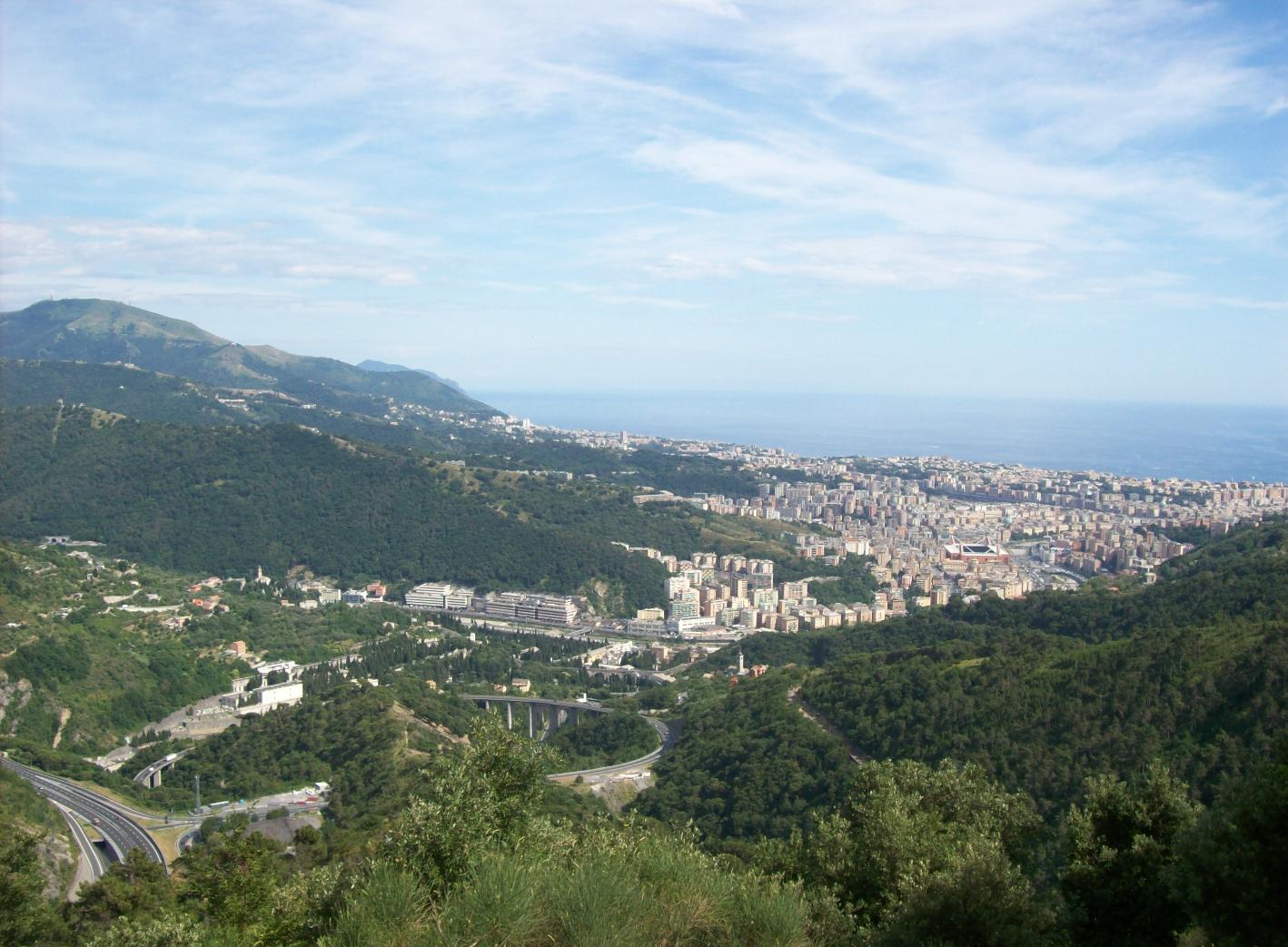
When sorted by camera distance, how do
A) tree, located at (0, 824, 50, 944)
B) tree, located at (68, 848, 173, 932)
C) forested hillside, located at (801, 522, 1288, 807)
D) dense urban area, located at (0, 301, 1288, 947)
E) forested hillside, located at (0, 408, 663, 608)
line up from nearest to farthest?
dense urban area, located at (0, 301, 1288, 947), tree, located at (0, 824, 50, 944), tree, located at (68, 848, 173, 932), forested hillside, located at (801, 522, 1288, 807), forested hillside, located at (0, 408, 663, 608)

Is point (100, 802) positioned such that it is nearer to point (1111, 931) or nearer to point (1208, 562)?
point (1111, 931)

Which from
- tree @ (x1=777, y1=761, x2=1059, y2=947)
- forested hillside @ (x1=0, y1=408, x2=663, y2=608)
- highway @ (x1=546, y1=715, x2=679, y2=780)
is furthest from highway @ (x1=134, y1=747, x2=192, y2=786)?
forested hillside @ (x1=0, y1=408, x2=663, y2=608)

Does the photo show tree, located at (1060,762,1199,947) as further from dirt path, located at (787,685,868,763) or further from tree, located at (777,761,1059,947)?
dirt path, located at (787,685,868,763)

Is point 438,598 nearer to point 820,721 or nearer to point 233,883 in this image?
point 820,721

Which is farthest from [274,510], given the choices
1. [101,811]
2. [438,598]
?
[101,811]

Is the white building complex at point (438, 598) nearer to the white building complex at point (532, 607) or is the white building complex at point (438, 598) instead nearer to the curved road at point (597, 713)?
the white building complex at point (532, 607)
